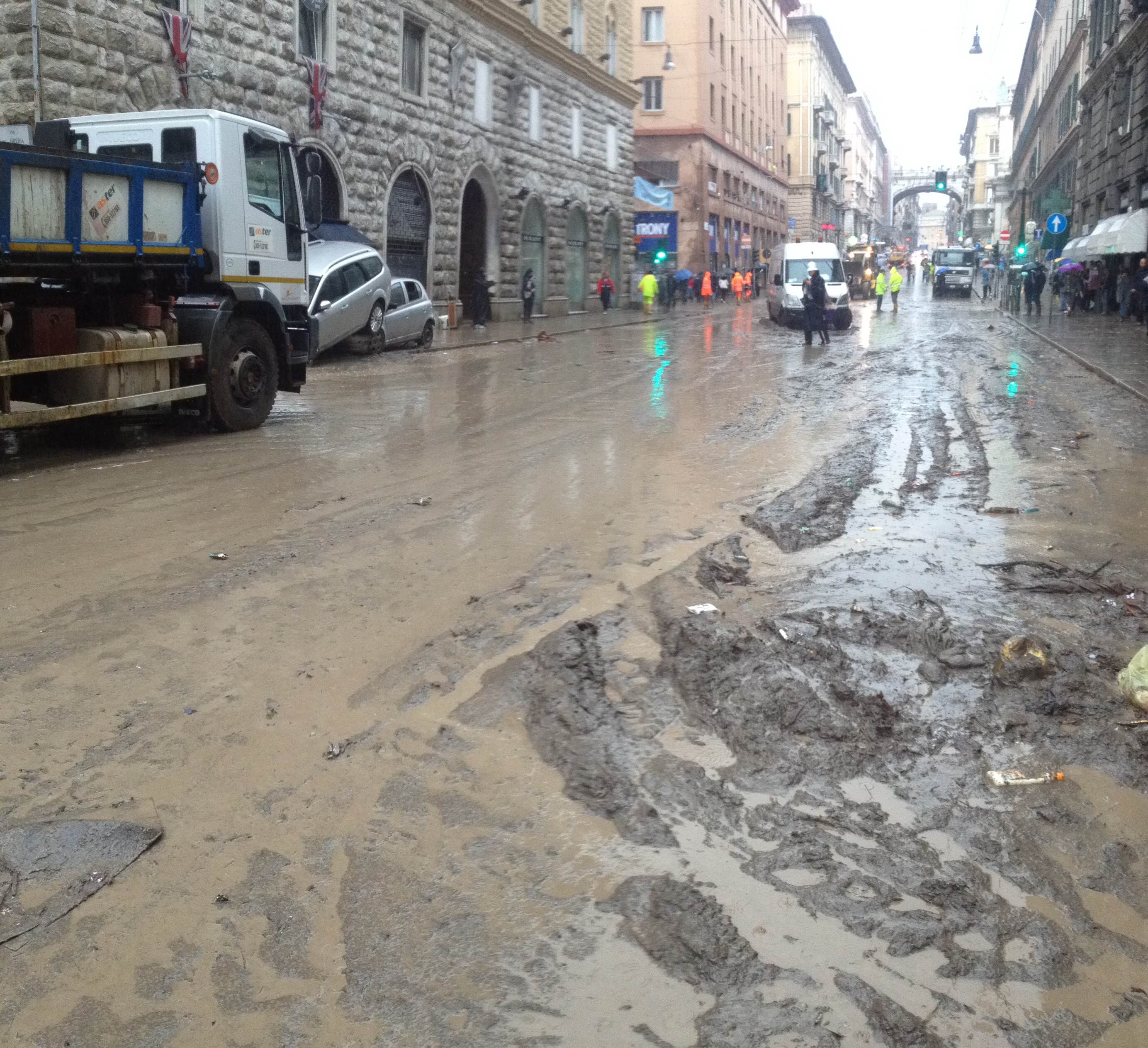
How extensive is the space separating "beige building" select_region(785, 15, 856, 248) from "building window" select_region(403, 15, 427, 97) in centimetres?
6300

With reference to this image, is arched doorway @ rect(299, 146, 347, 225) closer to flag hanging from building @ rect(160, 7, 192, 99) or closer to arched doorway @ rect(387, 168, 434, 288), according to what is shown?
arched doorway @ rect(387, 168, 434, 288)

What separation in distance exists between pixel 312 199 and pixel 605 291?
104 ft

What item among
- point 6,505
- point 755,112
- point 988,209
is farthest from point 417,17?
point 988,209

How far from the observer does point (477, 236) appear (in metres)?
34.9

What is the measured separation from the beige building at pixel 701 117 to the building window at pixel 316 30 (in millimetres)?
33551

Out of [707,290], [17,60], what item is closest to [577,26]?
[707,290]

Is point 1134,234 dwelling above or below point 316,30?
below

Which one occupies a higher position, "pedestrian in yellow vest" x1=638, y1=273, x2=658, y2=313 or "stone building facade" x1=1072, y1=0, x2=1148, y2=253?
"stone building facade" x1=1072, y1=0, x2=1148, y2=253

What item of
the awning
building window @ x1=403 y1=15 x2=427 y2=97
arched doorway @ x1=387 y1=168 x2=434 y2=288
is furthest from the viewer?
the awning

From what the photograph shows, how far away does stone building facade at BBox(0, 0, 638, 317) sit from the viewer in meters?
18.3

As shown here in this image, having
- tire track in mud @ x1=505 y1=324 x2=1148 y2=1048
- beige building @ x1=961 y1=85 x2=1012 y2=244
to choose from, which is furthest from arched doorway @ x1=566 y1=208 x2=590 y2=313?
beige building @ x1=961 y1=85 x2=1012 y2=244

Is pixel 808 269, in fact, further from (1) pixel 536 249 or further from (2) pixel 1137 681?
(2) pixel 1137 681

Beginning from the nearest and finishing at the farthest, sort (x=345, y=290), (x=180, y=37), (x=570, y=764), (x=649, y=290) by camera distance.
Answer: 1. (x=570, y=764)
2. (x=180, y=37)
3. (x=345, y=290)
4. (x=649, y=290)

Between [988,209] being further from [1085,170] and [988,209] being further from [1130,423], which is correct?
[1130,423]
